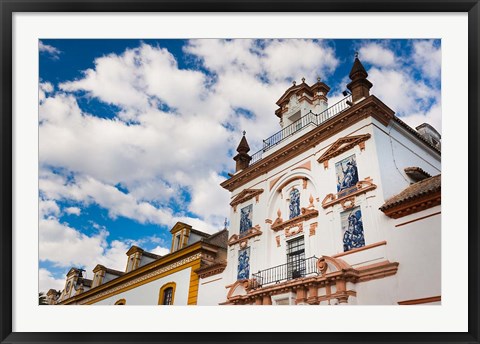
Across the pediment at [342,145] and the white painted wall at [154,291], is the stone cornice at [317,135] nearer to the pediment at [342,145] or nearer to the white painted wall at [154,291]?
the pediment at [342,145]

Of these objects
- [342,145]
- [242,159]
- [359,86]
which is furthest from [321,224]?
[242,159]

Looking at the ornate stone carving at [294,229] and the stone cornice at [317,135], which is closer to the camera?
the stone cornice at [317,135]

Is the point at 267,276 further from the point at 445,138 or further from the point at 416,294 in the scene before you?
the point at 445,138

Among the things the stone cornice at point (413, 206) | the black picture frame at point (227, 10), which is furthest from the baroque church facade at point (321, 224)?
the black picture frame at point (227, 10)

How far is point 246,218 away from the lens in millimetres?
10289

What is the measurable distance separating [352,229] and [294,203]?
1.83m

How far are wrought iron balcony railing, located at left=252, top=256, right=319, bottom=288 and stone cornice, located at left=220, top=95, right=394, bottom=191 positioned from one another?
2388 millimetres

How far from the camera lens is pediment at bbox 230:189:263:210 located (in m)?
10.3

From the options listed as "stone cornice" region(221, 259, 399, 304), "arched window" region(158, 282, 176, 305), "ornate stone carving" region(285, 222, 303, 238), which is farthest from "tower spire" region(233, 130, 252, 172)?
"arched window" region(158, 282, 176, 305)

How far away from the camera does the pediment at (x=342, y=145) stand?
838 cm

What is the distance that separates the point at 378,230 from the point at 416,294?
1.70m

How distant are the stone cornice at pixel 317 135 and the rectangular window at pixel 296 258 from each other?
84.5 inches

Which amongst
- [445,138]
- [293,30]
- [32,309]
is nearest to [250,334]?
[32,309]

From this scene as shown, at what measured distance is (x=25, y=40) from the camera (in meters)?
4.89
